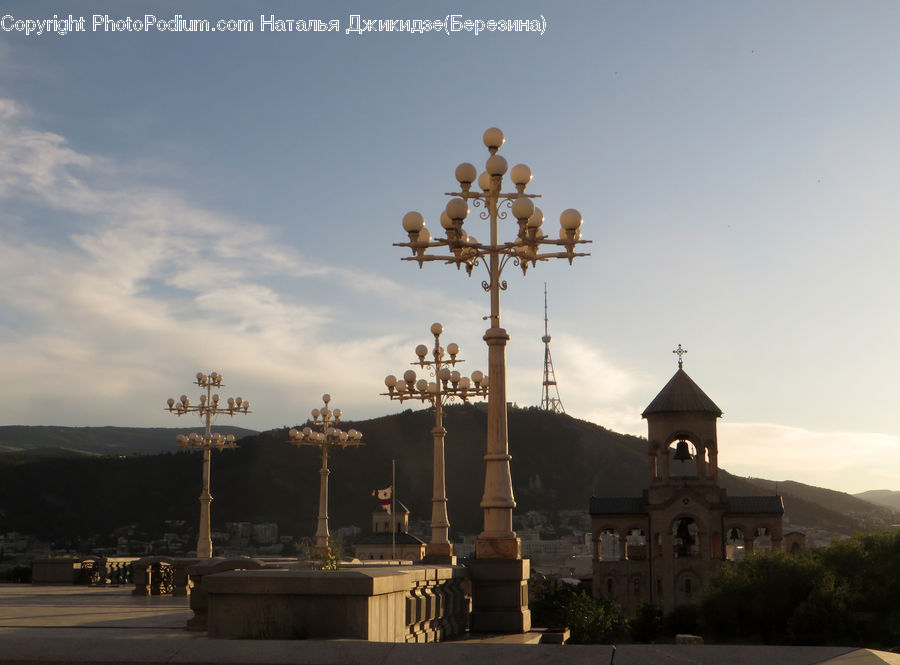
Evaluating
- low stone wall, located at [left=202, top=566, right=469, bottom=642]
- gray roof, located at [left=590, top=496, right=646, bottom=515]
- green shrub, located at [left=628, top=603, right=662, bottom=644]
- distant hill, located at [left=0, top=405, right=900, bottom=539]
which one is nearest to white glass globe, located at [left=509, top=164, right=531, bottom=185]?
low stone wall, located at [left=202, top=566, right=469, bottom=642]

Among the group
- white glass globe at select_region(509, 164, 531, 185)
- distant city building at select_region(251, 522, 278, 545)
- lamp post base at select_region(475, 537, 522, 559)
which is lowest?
distant city building at select_region(251, 522, 278, 545)

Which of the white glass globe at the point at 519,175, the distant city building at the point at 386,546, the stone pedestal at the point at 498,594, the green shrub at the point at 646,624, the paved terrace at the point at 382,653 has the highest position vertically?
the white glass globe at the point at 519,175

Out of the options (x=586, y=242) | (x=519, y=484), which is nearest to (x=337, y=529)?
(x=519, y=484)

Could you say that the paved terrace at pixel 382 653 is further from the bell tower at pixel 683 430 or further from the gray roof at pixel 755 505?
the gray roof at pixel 755 505

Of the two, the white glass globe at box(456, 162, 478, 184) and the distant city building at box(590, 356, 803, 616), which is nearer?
the white glass globe at box(456, 162, 478, 184)

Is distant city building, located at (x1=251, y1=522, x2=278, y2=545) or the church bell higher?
the church bell

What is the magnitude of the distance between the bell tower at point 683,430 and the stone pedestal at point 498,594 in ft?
159

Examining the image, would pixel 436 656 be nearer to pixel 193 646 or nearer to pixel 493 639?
pixel 193 646

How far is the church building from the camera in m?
61.1

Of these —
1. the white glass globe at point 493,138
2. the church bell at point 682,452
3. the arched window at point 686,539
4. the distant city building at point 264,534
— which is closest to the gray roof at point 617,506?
the arched window at point 686,539

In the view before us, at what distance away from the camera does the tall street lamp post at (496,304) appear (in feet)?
44.7

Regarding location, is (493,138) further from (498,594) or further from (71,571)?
(71,571)

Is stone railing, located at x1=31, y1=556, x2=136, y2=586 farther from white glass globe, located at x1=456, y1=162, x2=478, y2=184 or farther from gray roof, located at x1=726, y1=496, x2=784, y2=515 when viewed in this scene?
gray roof, located at x1=726, y1=496, x2=784, y2=515

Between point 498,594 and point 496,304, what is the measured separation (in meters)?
4.05
